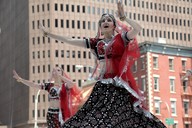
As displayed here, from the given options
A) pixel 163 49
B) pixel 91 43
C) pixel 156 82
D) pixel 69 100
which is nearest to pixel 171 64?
pixel 163 49

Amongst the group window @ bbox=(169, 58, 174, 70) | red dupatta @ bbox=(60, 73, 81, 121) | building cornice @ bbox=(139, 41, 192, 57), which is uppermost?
building cornice @ bbox=(139, 41, 192, 57)

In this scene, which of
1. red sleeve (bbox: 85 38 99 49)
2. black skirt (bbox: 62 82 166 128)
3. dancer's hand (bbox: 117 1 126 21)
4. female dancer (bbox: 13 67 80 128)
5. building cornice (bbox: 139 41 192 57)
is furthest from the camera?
building cornice (bbox: 139 41 192 57)

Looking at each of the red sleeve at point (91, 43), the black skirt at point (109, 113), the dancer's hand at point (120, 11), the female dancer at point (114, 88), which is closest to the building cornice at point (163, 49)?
the red sleeve at point (91, 43)

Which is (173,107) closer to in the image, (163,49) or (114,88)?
(163,49)

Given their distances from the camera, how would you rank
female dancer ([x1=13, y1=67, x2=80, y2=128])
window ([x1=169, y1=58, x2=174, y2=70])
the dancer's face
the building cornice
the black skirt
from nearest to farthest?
the black skirt → the dancer's face → female dancer ([x1=13, y1=67, x2=80, y2=128]) → the building cornice → window ([x1=169, y1=58, x2=174, y2=70])

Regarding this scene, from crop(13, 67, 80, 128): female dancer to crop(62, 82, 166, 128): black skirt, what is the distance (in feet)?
16.8

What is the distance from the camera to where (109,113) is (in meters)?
7.41

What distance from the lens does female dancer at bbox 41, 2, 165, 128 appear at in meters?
7.38

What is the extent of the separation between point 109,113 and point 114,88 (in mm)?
461

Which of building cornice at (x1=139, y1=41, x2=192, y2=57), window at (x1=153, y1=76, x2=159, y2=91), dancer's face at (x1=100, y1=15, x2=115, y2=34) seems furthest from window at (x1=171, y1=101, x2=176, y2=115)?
dancer's face at (x1=100, y1=15, x2=115, y2=34)

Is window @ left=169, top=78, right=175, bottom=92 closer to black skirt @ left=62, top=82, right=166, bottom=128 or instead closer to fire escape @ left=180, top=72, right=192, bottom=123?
fire escape @ left=180, top=72, right=192, bottom=123

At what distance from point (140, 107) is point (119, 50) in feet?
3.23

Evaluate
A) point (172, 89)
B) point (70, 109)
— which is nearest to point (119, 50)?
point (70, 109)

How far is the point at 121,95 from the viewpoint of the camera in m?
7.67
